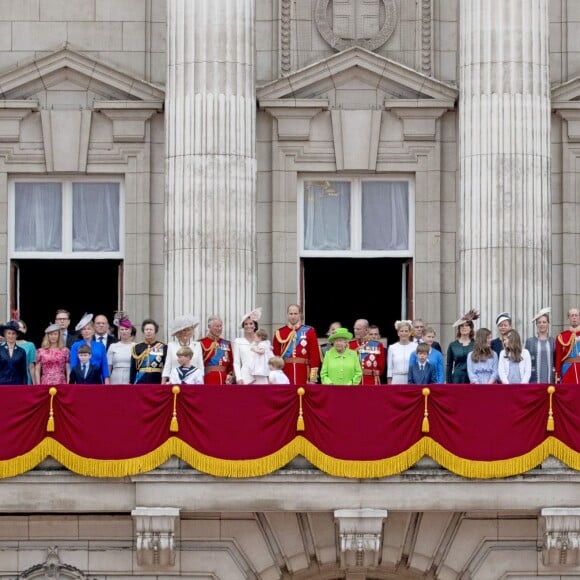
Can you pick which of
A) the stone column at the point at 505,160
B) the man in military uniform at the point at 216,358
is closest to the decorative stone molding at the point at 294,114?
the stone column at the point at 505,160

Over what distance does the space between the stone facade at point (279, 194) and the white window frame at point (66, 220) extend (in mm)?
129

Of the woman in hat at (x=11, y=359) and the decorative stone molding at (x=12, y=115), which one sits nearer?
the woman in hat at (x=11, y=359)

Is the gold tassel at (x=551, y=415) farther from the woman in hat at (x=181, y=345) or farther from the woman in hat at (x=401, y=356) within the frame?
the woman in hat at (x=181, y=345)

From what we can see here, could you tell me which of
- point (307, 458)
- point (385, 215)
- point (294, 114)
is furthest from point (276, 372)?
point (294, 114)

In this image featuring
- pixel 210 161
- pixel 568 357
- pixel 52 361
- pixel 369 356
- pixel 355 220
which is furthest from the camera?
pixel 355 220

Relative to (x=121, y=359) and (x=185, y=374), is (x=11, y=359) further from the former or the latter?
(x=185, y=374)

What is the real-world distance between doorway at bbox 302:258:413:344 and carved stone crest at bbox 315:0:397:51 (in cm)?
413

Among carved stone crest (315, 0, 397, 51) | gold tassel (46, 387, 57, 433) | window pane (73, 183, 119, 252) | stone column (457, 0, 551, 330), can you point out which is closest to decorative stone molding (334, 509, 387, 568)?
gold tassel (46, 387, 57, 433)

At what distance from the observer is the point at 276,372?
39812 millimetres

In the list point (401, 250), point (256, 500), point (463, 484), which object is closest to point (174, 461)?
point (256, 500)

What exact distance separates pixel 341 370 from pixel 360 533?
8.80 feet

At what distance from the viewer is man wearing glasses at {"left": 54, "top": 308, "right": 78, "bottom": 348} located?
40.8m

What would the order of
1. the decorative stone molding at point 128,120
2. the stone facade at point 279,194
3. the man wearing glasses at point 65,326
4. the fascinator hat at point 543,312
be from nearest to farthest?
the stone facade at point 279,194 → the fascinator hat at point 543,312 → the man wearing glasses at point 65,326 → the decorative stone molding at point 128,120

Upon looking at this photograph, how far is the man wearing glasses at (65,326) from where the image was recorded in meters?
40.8
